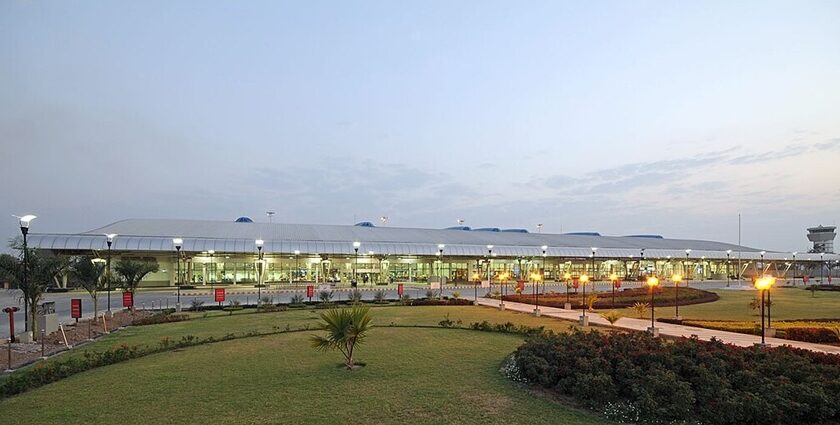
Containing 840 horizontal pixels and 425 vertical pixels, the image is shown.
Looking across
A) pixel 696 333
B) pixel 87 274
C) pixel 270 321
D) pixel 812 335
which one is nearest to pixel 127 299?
pixel 87 274

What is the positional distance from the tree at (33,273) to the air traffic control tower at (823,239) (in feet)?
484

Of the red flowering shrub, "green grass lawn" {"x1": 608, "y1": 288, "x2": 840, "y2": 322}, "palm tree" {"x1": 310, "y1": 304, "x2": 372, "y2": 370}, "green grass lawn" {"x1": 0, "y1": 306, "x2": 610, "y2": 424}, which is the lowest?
"green grass lawn" {"x1": 608, "y1": 288, "x2": 840, "y2": 322}

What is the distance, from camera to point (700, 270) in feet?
314

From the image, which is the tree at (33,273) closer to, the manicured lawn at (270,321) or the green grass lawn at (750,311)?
the manicured lawn at (270,321)

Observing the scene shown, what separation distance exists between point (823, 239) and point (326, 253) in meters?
123

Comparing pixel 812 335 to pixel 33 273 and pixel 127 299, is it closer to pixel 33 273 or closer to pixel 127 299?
pixel 33 273

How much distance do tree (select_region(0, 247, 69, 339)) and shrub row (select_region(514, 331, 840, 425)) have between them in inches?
756

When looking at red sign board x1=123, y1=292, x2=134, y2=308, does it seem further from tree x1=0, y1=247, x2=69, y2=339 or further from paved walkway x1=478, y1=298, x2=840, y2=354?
paved walkway x1=478, y1=298, x2=840, y2=354

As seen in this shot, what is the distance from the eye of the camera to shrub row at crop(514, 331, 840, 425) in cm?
877

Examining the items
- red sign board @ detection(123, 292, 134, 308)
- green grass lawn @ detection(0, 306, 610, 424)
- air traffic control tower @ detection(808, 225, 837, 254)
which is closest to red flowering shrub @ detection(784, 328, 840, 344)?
green grass lawn @ detection(0, 306, 610, 424)

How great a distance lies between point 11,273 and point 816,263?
14122 cm

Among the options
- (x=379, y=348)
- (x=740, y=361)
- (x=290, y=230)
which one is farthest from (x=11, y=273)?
(x=290, y=230)

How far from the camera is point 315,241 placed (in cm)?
6200

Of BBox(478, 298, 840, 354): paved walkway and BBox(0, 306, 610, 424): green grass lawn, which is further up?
BBox(0, 306, 610, 424): green grass lawn
